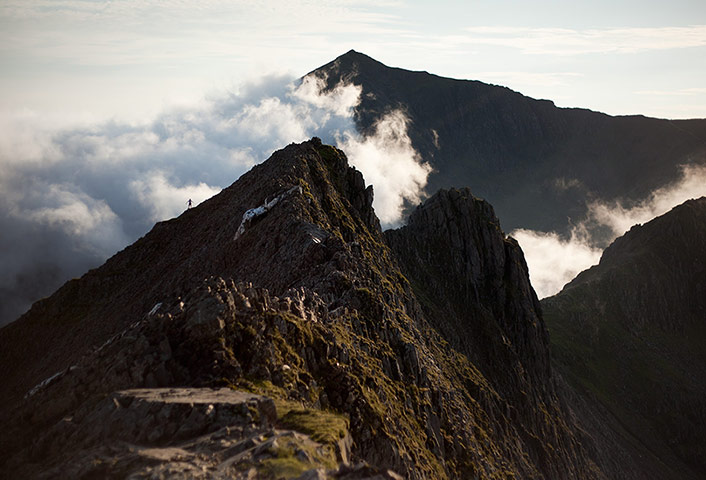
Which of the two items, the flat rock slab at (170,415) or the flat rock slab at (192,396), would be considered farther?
the flat rock slab at (192,396)

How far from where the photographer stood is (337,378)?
46.5m

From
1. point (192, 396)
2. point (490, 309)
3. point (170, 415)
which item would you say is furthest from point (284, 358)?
point (490, 309)

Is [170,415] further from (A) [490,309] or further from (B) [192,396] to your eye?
(A) [490,309]

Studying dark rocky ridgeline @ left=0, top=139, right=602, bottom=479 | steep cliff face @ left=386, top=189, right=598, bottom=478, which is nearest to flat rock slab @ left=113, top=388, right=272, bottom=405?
dark rocky ridgeline @ left=0, top=139, right=602, bottom=479

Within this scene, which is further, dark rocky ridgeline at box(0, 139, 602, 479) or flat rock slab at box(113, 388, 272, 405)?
flat rock slab at box(113, 388, 272, 405)

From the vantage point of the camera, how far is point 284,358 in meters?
42.7

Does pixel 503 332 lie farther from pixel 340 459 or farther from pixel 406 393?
pixel 340 459

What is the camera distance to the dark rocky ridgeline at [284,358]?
29.9 metres

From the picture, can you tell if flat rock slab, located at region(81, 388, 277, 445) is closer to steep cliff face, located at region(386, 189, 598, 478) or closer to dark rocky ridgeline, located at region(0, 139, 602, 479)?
dark rocky ridgeline, located at region(0, 139, 602, 479)

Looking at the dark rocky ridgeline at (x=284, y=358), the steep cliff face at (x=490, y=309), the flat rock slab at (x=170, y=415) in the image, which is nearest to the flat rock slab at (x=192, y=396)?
the flat rock slab at (x=170, y=415)

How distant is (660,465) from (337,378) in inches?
7316

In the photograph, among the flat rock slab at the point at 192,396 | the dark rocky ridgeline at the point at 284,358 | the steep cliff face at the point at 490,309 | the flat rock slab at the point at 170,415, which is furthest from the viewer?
the steep cliff face at the point at 490,309

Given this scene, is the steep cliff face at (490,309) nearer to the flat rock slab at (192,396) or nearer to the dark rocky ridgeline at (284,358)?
the dark rocky ridgeline at (284,358)

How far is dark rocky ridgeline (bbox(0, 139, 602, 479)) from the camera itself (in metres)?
29.9
